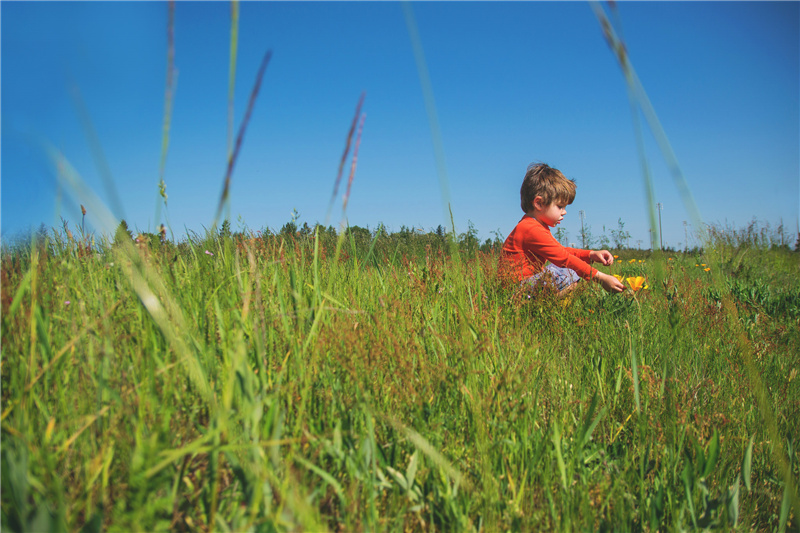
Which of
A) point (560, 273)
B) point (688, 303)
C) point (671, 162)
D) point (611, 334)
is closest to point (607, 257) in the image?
point (560, 273)

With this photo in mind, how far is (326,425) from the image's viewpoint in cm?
124

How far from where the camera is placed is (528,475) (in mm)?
1232

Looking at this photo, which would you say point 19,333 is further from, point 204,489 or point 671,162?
point 671,162

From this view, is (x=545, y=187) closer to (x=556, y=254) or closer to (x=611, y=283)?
(x=556, y=254)

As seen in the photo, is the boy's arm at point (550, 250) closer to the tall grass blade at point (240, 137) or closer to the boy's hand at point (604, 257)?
the boy's hand at point (604, 257)

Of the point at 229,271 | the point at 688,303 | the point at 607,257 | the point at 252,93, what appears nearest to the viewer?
the point at 252,93

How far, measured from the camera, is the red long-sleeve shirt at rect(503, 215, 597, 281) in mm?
3844

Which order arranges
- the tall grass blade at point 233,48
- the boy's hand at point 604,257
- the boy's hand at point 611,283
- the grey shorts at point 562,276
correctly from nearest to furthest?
1. the tall grass blade at point 233,48
2. the boy's hand at point 611,283
3. the grey shorts at point 562,276
4. the boy's hand at point 604,257

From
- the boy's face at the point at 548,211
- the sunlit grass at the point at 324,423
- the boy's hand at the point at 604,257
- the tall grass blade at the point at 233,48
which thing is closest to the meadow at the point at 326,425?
the sunlit grass at the point at 324,423

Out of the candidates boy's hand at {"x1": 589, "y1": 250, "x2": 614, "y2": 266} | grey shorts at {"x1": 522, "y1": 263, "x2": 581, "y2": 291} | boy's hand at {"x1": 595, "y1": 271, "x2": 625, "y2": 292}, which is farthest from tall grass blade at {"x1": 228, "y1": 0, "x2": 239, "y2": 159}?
boy's hand at {"x1": 589, "y1": 250, "x2": 614, "y2": 266}

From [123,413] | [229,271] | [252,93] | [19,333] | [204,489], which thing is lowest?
[204,489]

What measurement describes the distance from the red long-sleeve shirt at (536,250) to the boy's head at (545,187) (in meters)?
0.27

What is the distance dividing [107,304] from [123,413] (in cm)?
73

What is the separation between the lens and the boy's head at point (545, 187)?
430 centimetres
